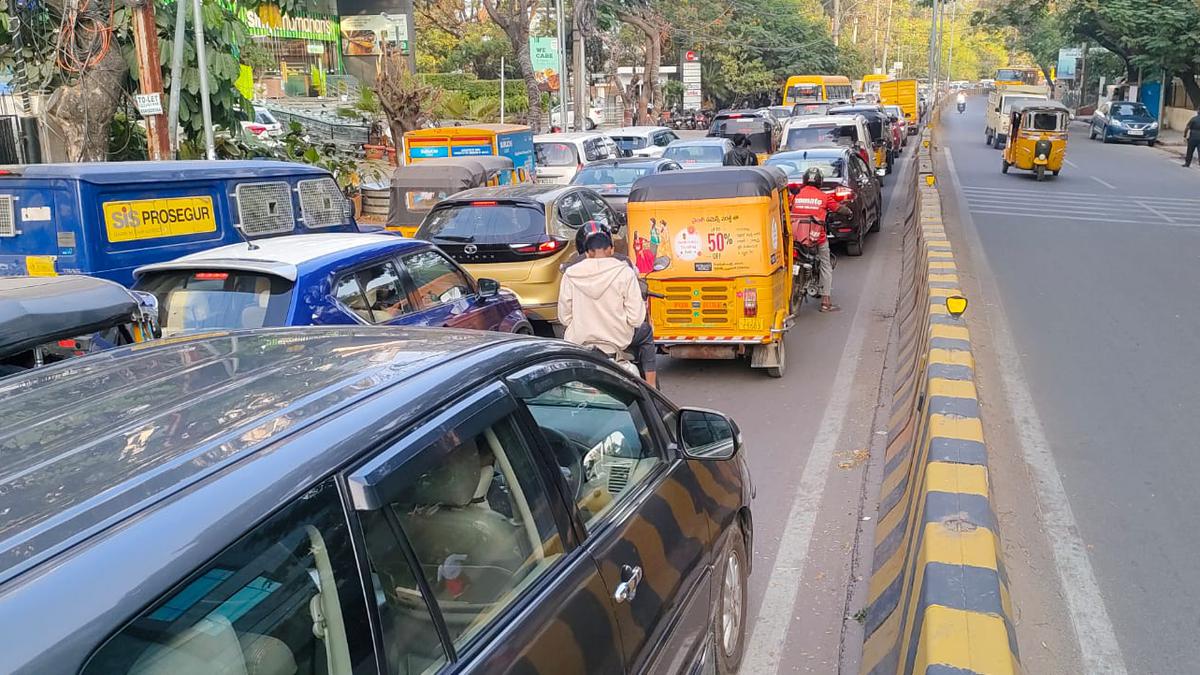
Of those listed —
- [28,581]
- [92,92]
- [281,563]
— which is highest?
[92,92]

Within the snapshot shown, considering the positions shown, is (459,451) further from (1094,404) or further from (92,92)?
(92,92)

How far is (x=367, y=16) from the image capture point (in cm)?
3847

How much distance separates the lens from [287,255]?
618cm

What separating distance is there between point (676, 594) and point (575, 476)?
610 millimetres

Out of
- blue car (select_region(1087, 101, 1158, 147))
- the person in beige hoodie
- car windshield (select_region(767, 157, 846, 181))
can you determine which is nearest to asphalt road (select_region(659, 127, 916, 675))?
the person in beige hoodie

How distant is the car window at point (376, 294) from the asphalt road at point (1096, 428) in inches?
163

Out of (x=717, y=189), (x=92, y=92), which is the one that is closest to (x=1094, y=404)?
(x=717, y=189)

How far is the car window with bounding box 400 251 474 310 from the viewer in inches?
277

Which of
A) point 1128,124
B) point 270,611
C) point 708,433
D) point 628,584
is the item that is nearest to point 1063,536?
point 708,433

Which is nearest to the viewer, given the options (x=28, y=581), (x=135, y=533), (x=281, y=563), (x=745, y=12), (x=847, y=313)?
(x=28, y=581)

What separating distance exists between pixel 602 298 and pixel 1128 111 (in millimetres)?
41762

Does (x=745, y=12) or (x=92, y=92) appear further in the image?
(x=745, y=12)

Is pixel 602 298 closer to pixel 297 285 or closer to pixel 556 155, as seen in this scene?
pixel 297 285

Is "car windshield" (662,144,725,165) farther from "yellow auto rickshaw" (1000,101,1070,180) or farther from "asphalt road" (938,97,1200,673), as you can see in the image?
"yellow auto rickshaw" (1000,101,1070,180)
